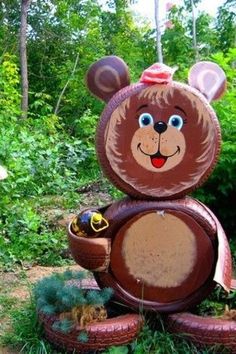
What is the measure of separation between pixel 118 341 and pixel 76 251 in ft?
1.62

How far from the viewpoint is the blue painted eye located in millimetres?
2809

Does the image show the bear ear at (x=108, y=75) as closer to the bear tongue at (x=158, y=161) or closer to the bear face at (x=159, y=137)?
the bear face at (x=159, y=137)

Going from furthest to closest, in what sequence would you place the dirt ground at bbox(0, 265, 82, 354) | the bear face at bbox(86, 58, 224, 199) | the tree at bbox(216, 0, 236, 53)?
the tree at bbox(216, 0, 236, 53) → the dirt ground at bbox(0, 265, 82, 354) → the bear face at bbox(86, 58, 224, 199)

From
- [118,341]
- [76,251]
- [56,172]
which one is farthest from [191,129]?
[56,172]

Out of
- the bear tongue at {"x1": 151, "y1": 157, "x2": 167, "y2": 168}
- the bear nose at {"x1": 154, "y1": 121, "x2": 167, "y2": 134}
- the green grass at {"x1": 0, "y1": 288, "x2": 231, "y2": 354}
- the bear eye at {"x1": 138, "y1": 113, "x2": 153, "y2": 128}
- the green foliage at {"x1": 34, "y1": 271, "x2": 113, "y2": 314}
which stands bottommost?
the green grass at {"x1": 0, "y1": 288, "x2": 231, "y2": 354}

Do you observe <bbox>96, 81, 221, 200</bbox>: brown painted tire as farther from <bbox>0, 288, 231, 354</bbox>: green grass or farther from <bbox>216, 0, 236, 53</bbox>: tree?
Answer: <bbox>216, 0, 236, 53</bbox>: tree

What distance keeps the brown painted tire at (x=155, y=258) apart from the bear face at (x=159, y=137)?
0.39ft

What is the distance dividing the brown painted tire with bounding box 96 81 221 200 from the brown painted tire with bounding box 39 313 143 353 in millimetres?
666

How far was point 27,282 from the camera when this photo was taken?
3.84m

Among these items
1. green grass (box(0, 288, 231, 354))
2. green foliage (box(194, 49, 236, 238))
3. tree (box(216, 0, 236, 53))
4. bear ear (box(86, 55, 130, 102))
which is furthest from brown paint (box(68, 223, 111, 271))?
tree (box(216, 0, 236, 53))

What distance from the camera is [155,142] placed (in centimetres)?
282

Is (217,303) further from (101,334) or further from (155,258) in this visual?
(101,334)

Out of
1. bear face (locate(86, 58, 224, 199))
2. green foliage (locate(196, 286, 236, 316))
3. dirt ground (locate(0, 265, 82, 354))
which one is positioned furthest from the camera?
dirt ground (locate(0, 265, 82, 354))

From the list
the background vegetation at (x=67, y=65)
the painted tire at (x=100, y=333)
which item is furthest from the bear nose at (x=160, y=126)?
the background vegetation at (x=67, y=65)
